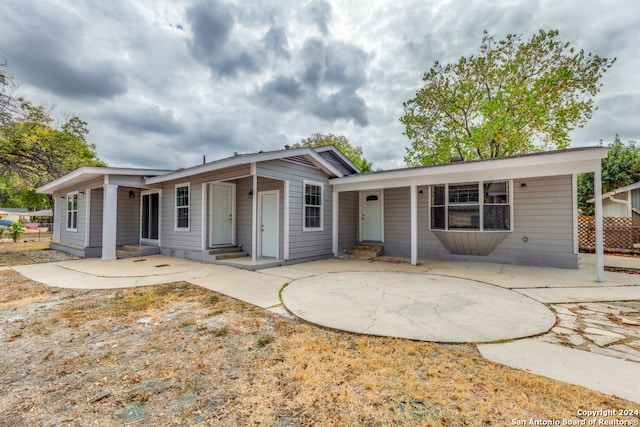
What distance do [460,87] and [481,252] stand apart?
11644mm

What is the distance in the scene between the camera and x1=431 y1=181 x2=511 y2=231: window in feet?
25.0

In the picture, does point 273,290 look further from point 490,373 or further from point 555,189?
point 555,189

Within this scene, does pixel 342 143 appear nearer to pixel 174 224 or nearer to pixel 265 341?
pixel 174 224

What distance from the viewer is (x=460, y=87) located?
50.8 ft

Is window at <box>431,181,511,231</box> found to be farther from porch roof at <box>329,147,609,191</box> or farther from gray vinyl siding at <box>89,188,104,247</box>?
gray vinyl siding at <box>89,188,104,247</box>

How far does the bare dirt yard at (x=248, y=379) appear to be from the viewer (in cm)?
177

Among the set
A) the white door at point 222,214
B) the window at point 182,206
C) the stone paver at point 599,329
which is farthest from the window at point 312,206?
the stone paver at point 599,329

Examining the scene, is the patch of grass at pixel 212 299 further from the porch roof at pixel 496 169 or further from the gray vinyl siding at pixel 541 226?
the gray vinyl siding at pixel 541 226

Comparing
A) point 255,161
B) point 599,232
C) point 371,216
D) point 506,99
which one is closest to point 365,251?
point 371,216

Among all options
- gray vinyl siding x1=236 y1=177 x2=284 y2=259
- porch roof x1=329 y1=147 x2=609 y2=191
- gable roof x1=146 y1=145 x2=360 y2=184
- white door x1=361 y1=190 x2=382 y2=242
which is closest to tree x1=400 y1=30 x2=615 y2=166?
white door x1=361 y1=190 x2=382 y2=242

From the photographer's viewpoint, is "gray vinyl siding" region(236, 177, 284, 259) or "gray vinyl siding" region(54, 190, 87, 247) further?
"gray vinyl siding" region(54, 190, 87, 247)

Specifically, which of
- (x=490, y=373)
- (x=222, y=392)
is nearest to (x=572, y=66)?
(x=490, y=373)

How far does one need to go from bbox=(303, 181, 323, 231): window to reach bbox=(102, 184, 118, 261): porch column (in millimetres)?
6163

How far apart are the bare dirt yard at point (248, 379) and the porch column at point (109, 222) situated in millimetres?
5950
